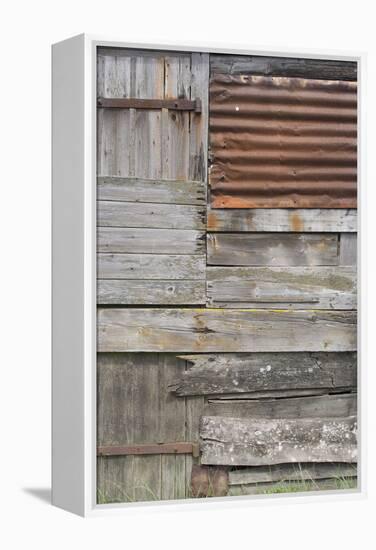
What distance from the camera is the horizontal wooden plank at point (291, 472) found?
7.26m

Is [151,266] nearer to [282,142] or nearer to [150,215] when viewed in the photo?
[150,215]

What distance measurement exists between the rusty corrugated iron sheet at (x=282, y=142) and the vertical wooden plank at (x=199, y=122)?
4 centimetres

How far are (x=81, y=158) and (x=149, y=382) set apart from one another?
1339mm

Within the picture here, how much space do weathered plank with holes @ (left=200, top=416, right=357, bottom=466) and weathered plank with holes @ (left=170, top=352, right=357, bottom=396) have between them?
194 millimetres

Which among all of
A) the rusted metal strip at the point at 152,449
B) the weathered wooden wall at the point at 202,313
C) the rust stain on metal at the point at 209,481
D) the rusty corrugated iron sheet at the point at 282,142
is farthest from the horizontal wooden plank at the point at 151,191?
the rust stain on metal at the point at 209,481

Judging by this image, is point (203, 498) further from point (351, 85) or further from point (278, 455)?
point (351, 85)

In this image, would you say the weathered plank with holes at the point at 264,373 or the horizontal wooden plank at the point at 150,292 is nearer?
the horizontal wooden plank at the point at 150,292

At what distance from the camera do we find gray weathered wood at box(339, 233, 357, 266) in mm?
7461

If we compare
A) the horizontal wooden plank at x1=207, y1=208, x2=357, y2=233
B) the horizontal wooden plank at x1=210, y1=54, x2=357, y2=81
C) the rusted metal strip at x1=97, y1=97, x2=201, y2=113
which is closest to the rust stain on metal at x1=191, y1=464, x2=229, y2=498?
the horizontal wooden plank at x1=207, y1=208, x2=357, y2=233

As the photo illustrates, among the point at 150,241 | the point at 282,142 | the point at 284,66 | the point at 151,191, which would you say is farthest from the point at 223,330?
the point at 284,66

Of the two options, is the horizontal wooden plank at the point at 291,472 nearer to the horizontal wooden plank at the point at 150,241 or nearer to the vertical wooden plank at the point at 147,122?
the horizontal wooden plank at the point at 150,241

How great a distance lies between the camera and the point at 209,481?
7.18m

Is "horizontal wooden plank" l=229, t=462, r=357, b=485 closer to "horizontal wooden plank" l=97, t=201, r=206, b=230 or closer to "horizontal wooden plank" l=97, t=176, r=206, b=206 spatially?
"horizontal wooden plank" l=97, t=201, r=206, b=230

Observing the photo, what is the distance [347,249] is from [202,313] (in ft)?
3.33
